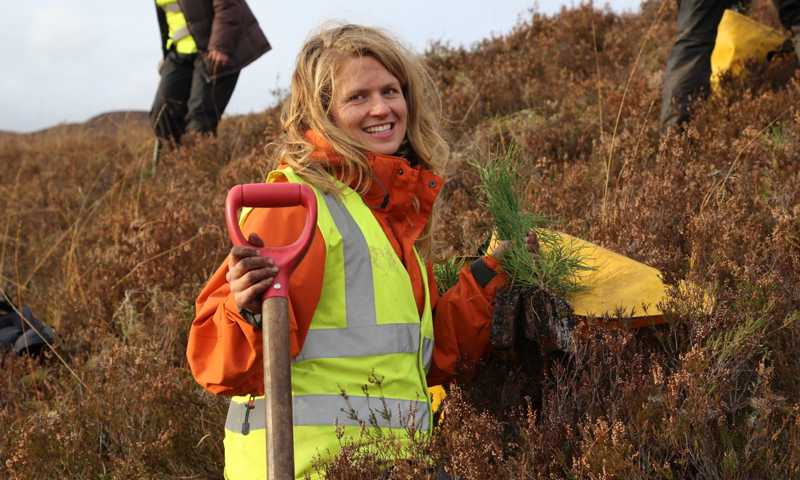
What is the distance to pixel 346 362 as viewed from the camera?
2256 mm

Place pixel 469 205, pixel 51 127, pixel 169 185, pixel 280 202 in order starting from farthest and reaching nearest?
pixel 51 127 → pixel 169 185 → pixel 469 205 → pixel 280 202

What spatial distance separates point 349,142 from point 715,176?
2348 mm

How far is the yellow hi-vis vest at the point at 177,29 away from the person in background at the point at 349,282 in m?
4.25

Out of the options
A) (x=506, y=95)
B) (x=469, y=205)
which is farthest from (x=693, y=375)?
(x=506, y=95)

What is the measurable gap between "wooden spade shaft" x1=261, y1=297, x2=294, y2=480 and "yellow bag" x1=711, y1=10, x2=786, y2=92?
429 centimetres

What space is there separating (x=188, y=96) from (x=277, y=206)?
211 inches

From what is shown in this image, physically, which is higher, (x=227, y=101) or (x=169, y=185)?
(x=227, y=101)

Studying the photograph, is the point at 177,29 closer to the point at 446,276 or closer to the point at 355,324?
the point at 446,276

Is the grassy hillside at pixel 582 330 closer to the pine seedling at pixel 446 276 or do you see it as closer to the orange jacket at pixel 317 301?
the orange jacket at pixel 317 301

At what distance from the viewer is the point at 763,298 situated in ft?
9.32

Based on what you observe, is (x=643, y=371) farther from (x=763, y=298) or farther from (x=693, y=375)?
(x=763, y=298)

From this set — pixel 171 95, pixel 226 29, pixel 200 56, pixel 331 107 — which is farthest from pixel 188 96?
pixel 331 107

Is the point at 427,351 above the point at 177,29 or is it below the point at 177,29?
below

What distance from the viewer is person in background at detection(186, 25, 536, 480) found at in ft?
7.12
